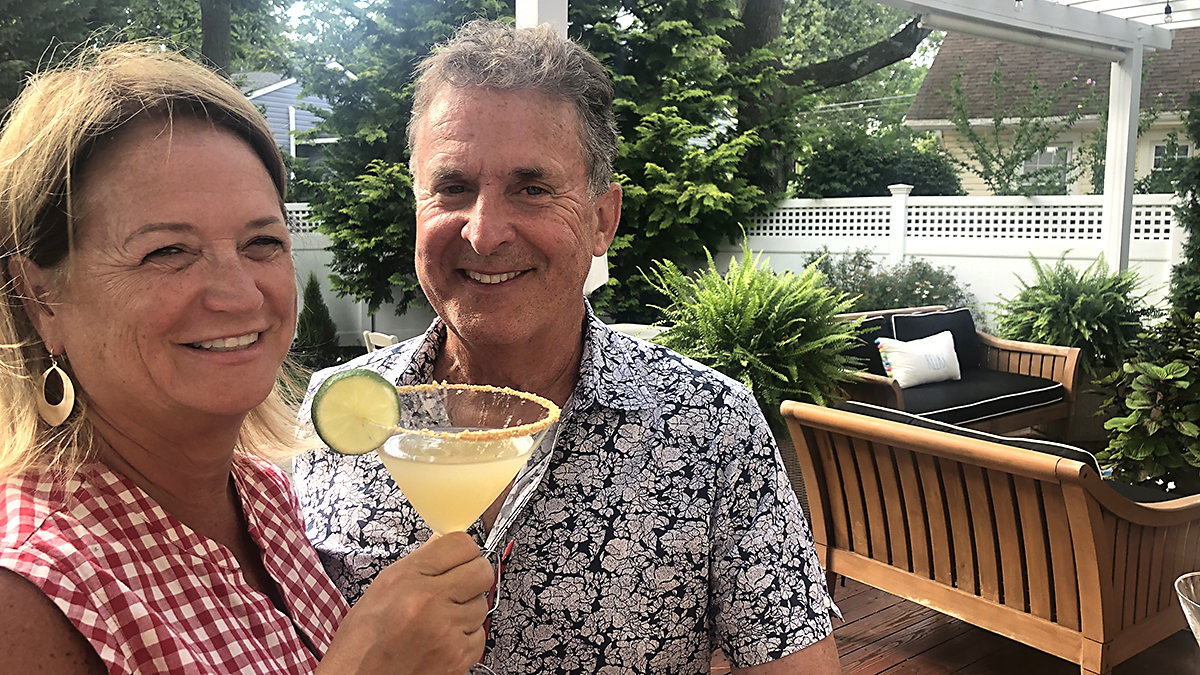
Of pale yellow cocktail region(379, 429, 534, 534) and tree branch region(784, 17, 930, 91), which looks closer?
pale yellow cocktail region(379, 429, 534, 534)

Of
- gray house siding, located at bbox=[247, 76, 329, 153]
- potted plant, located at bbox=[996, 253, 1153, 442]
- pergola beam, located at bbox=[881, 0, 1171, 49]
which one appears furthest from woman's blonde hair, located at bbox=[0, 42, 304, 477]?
potted plant, located at bbox=[996, 253, 1153, 442]

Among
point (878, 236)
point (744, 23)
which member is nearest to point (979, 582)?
point (878, 236)

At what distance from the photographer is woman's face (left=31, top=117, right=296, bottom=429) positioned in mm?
800

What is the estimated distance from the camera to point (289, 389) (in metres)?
1.36

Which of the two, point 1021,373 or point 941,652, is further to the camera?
point 1021,373

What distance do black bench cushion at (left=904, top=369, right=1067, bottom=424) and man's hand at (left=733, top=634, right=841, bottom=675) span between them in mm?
4997

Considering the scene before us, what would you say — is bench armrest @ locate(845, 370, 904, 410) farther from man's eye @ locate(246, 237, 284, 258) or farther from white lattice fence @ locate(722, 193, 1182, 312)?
white lattice fence @ locate(722, 193, 1182, 312)

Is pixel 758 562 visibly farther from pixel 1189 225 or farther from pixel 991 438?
pixel 1189 225

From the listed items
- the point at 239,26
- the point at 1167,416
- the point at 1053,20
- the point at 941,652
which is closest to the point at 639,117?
the point at 1053,20

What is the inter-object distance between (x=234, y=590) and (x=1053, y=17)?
8.52 metres

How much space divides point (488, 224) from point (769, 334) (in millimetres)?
3003

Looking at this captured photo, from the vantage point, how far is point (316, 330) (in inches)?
331

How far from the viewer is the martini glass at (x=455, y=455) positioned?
101cm

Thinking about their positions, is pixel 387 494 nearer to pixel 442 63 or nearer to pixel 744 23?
pixel 442 63
